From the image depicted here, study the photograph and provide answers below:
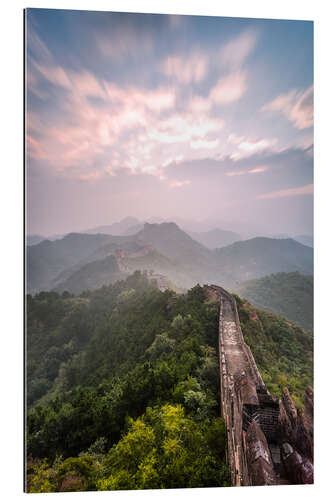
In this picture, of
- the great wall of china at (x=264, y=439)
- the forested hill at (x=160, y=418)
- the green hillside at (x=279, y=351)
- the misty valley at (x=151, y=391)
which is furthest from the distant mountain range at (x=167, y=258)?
the great wall of china at (x=264, y=439)

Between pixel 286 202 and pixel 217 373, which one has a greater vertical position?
pixel 286 202

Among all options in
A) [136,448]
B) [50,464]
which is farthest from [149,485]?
[50,464]

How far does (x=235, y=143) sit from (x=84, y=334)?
61.9 ft

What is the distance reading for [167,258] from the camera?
30094 millimetres

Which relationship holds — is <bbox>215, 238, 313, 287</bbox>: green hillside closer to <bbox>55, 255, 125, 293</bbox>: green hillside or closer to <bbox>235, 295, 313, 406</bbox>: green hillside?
<bbox>235, 295, 313, 406</bbox>: green hillside

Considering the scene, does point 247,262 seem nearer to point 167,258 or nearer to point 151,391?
point 167,258

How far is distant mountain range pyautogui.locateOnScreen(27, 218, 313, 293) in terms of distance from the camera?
12.7 meters

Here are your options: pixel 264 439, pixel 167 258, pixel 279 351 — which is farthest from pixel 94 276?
pixel 264 439

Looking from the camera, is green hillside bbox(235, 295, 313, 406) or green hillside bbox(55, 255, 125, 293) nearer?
green hillside bbox(235, 295, 313, 406)

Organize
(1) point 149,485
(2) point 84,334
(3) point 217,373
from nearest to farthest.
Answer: (1) point 149,485, (3) point 217,373, (2) point 84,334

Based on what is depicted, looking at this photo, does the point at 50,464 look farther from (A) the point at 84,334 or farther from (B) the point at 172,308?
(A) the point at 84,334

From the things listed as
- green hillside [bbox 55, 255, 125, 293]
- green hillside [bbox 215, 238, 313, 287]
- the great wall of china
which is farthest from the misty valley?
green hillside [bbox 55, 255, 125, 293]

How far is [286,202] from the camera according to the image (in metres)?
6.48

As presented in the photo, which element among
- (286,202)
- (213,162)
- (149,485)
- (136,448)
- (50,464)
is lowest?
(50,464)
